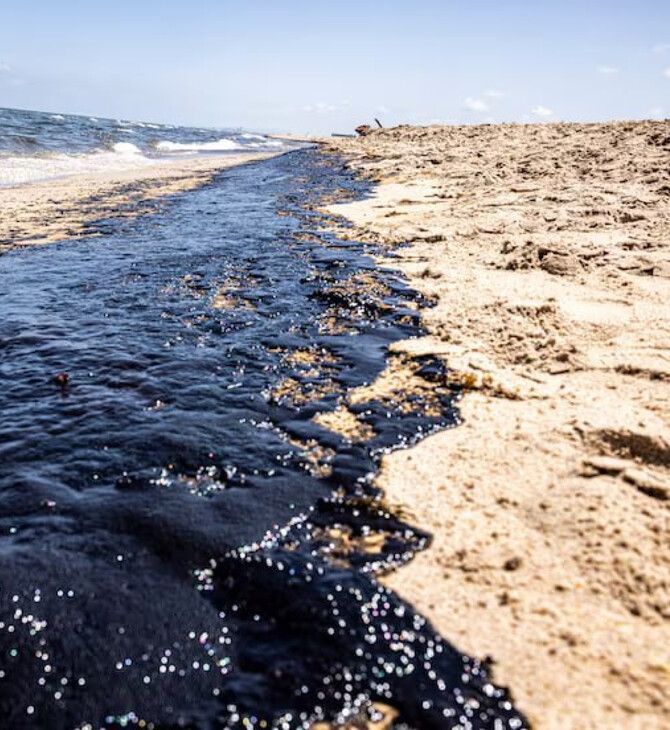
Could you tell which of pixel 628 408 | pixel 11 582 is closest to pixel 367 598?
pixel 11 582

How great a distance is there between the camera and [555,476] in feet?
7.97

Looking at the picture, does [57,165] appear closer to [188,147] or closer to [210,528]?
[188,147]

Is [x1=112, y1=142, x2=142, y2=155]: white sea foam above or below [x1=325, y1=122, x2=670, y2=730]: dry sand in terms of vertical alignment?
above

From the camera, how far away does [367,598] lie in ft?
6.41

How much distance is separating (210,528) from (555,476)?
1677 mm

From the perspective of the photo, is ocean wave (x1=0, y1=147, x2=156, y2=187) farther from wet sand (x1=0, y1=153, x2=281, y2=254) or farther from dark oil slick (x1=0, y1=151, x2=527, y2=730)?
dark oil slick (x1=0, y1=151, x2=527, y2=730)

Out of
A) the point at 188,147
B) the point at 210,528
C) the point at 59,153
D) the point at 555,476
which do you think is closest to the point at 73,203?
the point at 210,528

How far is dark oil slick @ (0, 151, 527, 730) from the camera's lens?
164 cm

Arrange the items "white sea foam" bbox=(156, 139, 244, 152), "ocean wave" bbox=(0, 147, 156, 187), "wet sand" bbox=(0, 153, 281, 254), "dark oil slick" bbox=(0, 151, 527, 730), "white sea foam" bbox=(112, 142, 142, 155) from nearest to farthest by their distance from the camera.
→ "dark oil slick" bbox=(0, 151, 527, 730) < "wet sand" bbox=(0, 153, 281, 254) < "ocean wave" bbox=(0, 147, 156, 187) < "white sea foam" bbox=(112, 142, 142, 155) < "white sea foam" bbox=(156, 139, 244, 152)

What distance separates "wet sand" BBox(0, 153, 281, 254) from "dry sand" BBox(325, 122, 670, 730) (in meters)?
6.58

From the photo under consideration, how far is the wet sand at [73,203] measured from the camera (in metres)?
8.90

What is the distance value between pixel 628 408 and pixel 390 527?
1604 millimetres

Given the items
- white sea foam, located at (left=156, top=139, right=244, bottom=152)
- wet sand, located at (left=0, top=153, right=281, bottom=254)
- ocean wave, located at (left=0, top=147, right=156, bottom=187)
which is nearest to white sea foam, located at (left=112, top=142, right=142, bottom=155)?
ocean wave, located at (left=0, top=147, right=156, bottom=187)

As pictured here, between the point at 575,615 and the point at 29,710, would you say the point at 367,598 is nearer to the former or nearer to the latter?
the point at 575,615
